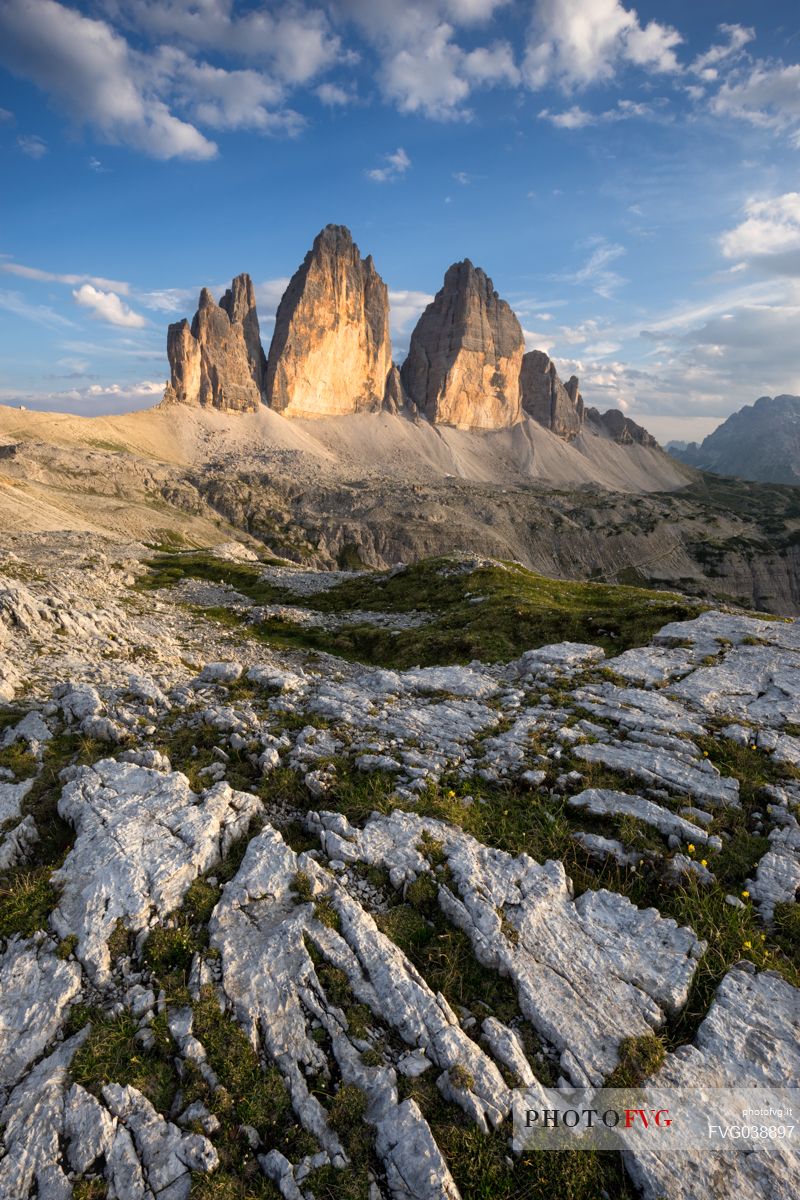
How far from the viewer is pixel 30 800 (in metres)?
12.1

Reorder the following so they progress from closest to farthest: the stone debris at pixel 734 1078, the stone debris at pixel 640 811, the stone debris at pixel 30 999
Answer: the stone debris at pixel 734 1078
the stone debris at pixel 30 999
the stone debris at pixel 640 811

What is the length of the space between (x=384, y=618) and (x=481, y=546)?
144014 millimetres

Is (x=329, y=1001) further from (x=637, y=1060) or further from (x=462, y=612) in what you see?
(x=462, y=612)

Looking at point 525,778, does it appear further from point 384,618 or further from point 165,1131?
point 384,618

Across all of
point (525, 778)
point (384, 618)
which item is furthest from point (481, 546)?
point (525, 778)

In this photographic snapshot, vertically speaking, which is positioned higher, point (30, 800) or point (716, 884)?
point (716, 884)

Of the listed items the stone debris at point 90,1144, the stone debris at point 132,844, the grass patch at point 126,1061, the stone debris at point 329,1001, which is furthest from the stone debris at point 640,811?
the stone debris at point 90,1144

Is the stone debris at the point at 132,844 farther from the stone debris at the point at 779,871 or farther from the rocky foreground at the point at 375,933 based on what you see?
the stone debris at the point at 779,871

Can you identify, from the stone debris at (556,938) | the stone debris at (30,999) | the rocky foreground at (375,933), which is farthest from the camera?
the stone debris at (556,938)

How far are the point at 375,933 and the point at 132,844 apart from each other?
204 inches

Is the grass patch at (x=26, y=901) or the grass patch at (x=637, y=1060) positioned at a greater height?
the grass patch at (x=637, y=1060)

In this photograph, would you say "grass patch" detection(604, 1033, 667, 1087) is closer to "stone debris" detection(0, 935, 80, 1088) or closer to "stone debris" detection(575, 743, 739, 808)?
"stone debris" detection(575, 743, 739, 808)

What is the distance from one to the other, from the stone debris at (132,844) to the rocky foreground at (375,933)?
0.18 ft

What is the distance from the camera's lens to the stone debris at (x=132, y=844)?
927 centimetres
